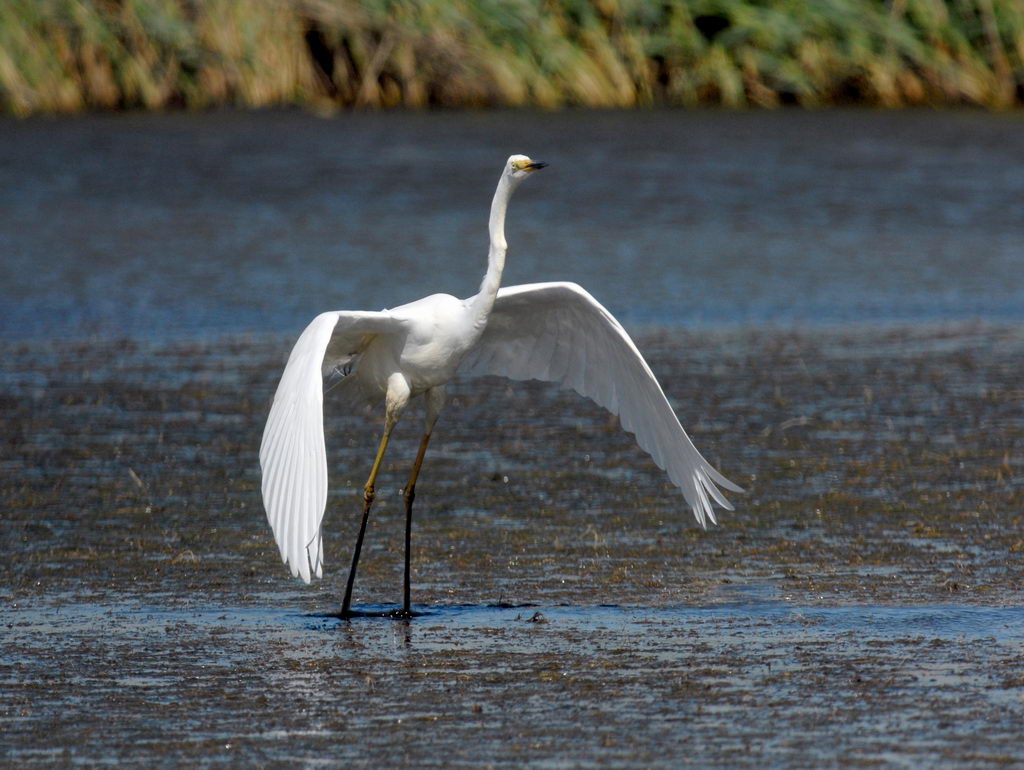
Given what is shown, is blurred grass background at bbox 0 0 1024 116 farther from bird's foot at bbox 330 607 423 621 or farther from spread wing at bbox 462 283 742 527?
bird's foot at bbox 330 607 423 621

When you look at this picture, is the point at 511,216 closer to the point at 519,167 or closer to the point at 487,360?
the point at 487,360

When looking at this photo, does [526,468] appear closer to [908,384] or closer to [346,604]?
[346,604]

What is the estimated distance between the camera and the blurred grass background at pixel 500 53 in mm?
22969

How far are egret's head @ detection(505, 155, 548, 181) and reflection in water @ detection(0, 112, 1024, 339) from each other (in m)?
6.12

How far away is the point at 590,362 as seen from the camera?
7930 mm

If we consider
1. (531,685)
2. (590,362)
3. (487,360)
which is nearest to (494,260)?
(590,362)

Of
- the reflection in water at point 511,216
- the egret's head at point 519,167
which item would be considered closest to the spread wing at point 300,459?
the egret's head at point 519,167

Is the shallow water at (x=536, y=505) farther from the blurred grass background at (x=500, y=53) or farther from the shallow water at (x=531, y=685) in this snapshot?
the blurred grass background at (x=500, y=53)

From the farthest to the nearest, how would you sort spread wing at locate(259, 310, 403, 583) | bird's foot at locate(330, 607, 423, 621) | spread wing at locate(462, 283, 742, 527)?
1. spread wing at locate(462, 283, 742, 527)
2. bird's foot at locate(330, 607, 423, 621)
3. spread wing at locate(259, 310, 403, 583)

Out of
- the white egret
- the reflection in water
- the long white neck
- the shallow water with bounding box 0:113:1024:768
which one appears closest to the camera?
the shallow water with bounding box 0:113:1024:768

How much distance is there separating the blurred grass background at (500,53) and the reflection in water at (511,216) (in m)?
0.39

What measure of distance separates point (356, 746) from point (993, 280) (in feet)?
37.2

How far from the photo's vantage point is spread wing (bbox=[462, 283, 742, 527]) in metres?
7.44

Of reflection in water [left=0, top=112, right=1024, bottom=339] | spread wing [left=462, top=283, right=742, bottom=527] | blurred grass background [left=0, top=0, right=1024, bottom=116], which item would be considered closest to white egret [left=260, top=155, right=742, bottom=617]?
spread wing [left=462, top=283, right=742, bottom=527]
